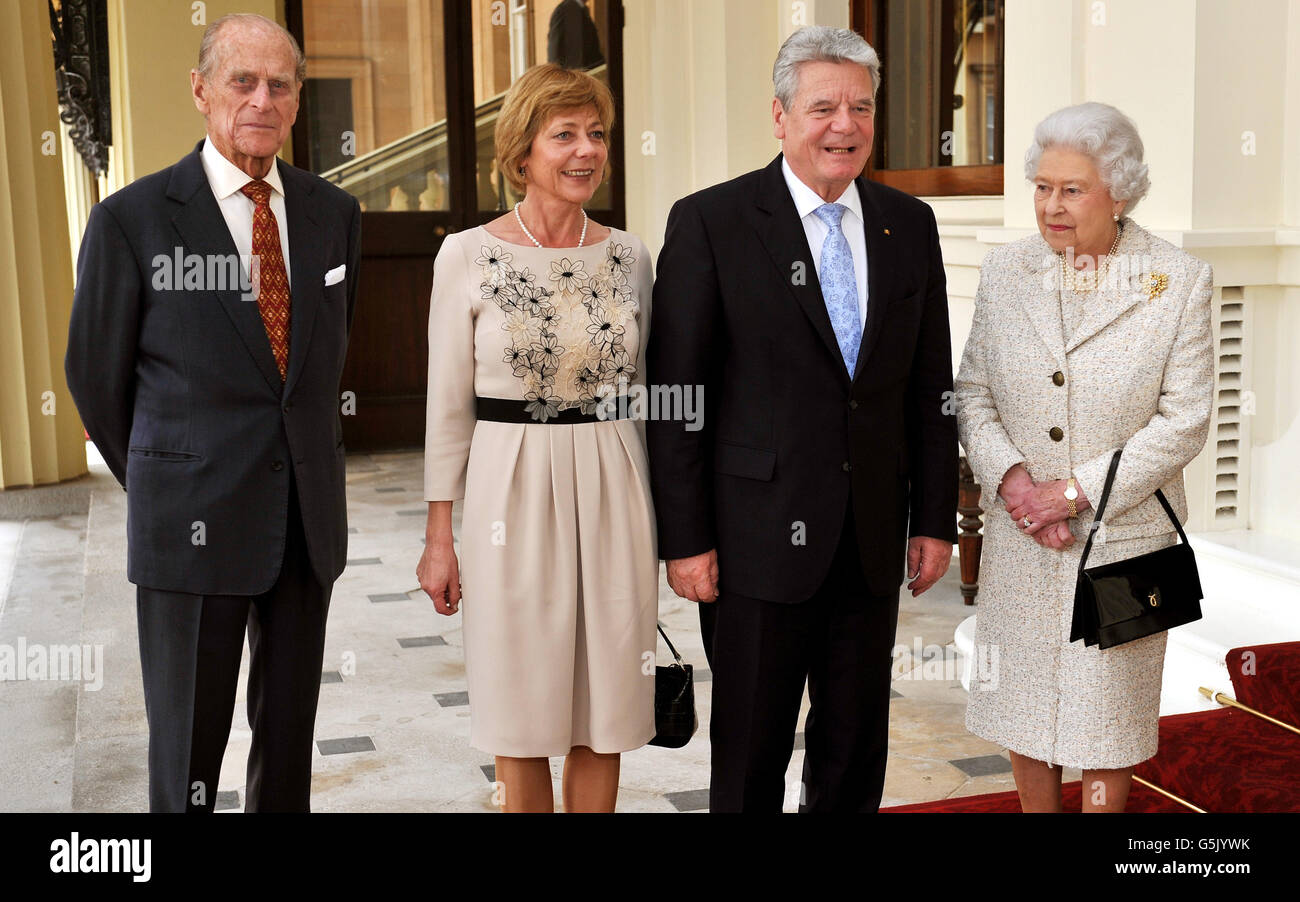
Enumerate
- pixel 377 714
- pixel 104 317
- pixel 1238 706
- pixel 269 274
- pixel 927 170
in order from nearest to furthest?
pixel 104 317 < pixel 269 274 < pixel 1238 706 < pixel 377 714 < pixel 927 170

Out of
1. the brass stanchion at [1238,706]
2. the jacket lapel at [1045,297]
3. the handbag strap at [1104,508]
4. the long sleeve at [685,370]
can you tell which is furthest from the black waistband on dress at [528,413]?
the brass stanchion at [1238,706]

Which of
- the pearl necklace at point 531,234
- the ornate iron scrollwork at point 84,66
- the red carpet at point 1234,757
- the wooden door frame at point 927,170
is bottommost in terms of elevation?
the red carpet at point 1234,757

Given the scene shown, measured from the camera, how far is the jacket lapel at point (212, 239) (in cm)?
267

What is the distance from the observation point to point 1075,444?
2.88 m

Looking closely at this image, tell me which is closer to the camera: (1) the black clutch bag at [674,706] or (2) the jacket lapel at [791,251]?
(2) the jacket lapel at [791,251]

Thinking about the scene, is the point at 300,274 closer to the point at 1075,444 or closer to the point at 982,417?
the point at 982,417

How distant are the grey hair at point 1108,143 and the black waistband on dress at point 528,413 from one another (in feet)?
3.49

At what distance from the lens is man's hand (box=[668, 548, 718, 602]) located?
9.07ft

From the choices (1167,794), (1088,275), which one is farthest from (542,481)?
(1167,794)

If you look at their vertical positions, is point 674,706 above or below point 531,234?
below

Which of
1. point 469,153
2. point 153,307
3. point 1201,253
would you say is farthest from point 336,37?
point 153,307

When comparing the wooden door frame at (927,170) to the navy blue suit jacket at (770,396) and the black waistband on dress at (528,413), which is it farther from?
the black waistband on dress at (528,413)

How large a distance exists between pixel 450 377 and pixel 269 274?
0.41m
